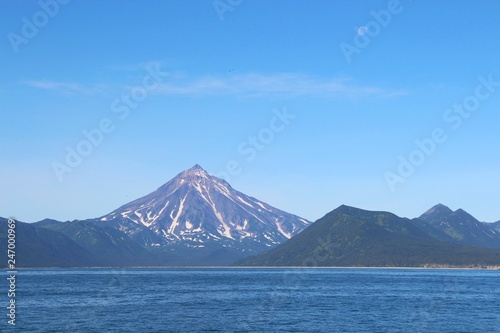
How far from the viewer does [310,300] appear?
16525cm

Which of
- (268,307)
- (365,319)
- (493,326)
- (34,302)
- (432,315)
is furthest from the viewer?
(34,302)

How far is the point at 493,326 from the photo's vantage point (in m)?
111

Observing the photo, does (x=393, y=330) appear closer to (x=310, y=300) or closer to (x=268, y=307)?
(x=268, y=307)

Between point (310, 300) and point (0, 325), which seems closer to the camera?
point (0, 325)

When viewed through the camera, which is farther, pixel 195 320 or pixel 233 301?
pixel 233 301

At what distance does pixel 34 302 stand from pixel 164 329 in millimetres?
60834

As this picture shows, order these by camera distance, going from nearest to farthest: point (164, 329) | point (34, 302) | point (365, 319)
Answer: point (164, 329)
point (365, 319)
point (34, 302)

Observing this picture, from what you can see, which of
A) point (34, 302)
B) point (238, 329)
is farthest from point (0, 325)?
point (34, 302)

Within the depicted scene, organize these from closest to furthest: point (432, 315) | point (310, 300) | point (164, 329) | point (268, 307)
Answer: point (164, 329) < point (432, 315) < point (268, 307) < point (310, 300)

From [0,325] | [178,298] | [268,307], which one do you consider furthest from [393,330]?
[178,298]

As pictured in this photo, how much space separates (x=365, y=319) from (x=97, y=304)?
195ft

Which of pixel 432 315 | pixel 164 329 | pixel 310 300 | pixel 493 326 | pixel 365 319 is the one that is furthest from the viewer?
pixel 310 300

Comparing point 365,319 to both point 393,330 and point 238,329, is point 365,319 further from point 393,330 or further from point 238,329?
point 238,329

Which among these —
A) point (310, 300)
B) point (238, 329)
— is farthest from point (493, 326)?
point (310, 300)
